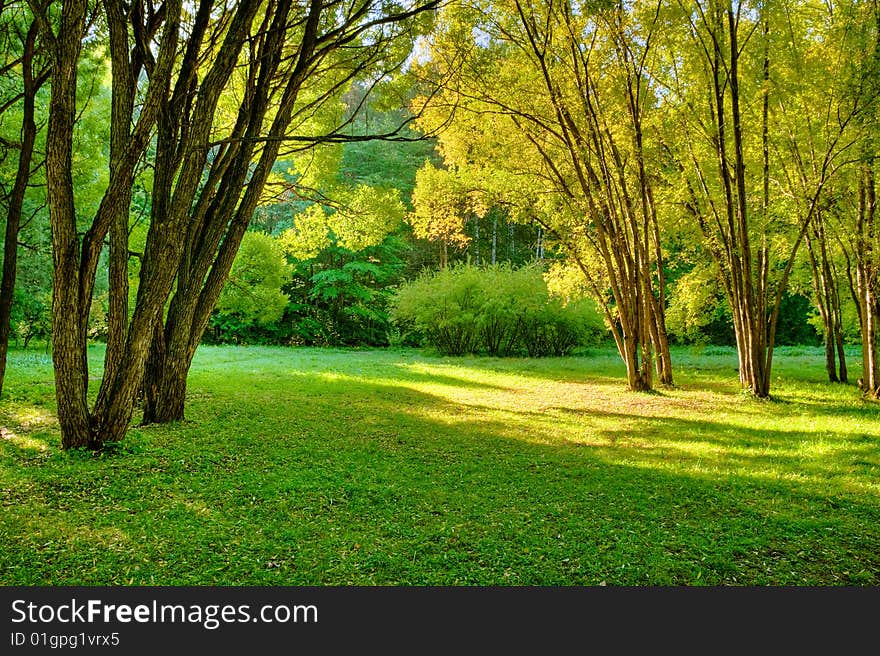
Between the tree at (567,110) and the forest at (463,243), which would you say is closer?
the forest at (463,243)

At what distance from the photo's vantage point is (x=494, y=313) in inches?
701

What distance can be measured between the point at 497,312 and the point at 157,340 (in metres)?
12.8

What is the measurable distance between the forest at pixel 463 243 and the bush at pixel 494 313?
9.05ft

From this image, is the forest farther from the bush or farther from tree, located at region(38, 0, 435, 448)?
the bush

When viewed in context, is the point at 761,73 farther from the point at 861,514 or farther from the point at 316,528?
the point at 316,528

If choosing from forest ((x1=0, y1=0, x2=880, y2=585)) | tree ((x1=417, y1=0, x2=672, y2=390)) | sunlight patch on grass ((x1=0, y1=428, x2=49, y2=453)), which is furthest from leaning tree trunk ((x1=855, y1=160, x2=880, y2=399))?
sunlight patch on grass ((x1=0, y1=428, x2=49, y2=453))

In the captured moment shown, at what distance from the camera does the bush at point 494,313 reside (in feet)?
58.0

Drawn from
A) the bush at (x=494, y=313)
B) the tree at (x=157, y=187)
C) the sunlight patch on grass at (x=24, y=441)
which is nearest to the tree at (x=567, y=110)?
the tree at (x=157, y=187)

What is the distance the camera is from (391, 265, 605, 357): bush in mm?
17672

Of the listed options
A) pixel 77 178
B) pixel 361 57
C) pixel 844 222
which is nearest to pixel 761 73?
pixel 844 222

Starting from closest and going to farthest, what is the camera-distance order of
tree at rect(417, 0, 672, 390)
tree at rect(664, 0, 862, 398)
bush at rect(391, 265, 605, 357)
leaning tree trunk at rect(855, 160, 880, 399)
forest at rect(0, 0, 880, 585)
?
forest at rect(0, 0, 880, 585) → tree at rect(664, 0, 862, 398) → leaning tree trunk at rect(855, 160, 880, 399) → tree at rect(417, 0, 672, 390) → bush at rect(391, 265, 605, 357)

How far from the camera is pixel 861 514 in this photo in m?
3.96

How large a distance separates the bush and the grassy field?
9.63 metres

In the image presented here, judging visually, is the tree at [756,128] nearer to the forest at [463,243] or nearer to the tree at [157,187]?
the forest at [463,243]
